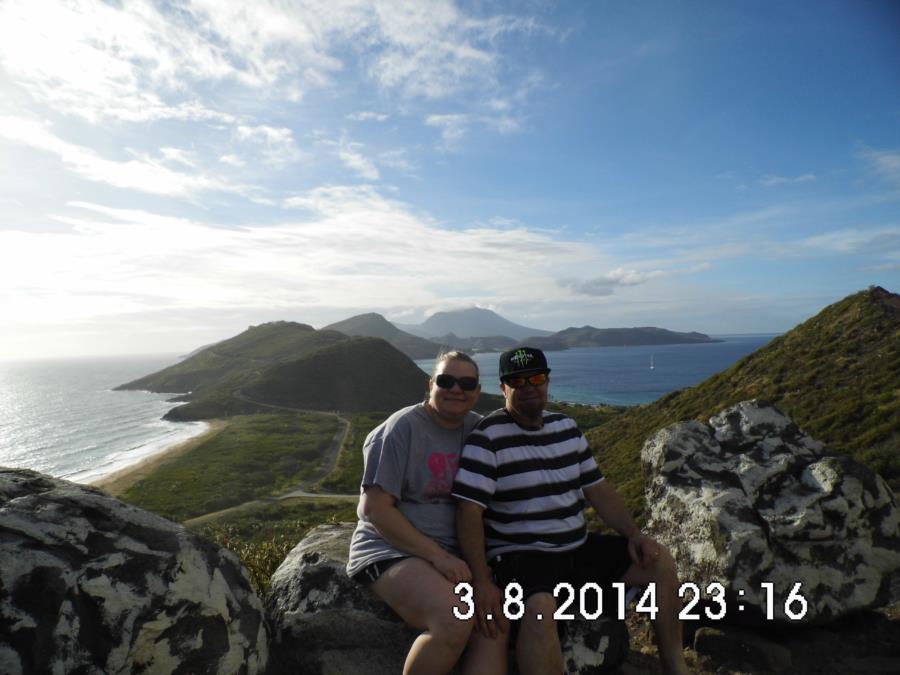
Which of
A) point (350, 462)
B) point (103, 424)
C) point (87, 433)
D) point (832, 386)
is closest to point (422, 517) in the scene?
point (832, 386)

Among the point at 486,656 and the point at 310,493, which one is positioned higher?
the point at 486,656

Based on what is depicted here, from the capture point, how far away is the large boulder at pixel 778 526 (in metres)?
5.61

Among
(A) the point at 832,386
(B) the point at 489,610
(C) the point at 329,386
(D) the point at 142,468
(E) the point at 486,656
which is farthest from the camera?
(C) the point at 329,386

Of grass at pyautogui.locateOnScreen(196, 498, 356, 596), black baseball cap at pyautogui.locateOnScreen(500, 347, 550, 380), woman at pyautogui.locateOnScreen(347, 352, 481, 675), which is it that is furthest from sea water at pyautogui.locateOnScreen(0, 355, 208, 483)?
black baseball cap at pyautogui.locateOnScreen(500, 347, 550, 380)

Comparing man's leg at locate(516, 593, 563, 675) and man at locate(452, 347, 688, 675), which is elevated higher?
man at locate(452, 347, 688, 675)

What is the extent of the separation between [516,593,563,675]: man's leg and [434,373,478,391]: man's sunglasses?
200 cm

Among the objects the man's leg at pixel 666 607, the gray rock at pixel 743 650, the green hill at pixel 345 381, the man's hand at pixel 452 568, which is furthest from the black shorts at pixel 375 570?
the green hill at pixel 345 381

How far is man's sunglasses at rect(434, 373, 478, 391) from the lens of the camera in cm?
499

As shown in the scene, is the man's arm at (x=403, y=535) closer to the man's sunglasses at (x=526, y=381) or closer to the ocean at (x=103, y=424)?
the man's sunglasses at (x=526, y=381)

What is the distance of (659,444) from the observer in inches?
298

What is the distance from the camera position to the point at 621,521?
204 inches

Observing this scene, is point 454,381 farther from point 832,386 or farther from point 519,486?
point 832,386

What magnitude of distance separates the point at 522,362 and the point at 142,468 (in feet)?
265

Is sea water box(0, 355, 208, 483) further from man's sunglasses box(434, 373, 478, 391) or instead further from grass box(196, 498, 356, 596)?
man's sunglasses box(434, 373, 478, 391)
